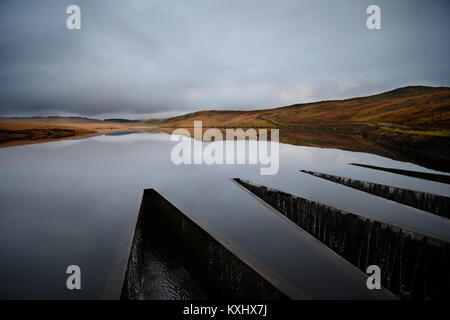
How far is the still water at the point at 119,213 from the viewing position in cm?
388

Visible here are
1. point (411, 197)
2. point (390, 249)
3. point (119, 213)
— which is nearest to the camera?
point (390, 249)

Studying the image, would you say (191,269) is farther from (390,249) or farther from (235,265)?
(390,249)

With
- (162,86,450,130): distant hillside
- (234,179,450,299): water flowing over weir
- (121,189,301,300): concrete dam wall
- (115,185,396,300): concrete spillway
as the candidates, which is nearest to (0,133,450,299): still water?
(115,185,396,300): concrete spillway

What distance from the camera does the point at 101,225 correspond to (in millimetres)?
5641

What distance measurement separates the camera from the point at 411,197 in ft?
24.9

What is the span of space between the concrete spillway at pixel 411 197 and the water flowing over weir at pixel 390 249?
3.57 m

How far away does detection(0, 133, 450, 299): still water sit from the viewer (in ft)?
12.7

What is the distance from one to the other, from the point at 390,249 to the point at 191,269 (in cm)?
448

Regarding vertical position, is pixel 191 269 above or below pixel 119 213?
Result: below

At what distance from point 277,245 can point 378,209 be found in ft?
13.4

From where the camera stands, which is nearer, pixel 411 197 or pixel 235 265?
pixel 235 265

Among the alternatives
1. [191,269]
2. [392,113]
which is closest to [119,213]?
[191,269]

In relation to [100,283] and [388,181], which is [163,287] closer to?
[100,283]
